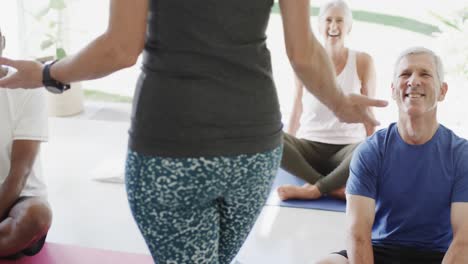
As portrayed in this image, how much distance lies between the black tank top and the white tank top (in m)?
2.30

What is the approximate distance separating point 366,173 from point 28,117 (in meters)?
1.32

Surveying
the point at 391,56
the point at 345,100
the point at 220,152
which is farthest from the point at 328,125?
the point at 391,56

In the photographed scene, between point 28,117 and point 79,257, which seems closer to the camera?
point 28,117

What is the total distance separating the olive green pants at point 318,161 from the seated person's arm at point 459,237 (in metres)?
1.26

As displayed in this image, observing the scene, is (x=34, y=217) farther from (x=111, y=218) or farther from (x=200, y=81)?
(x=200, y=81)

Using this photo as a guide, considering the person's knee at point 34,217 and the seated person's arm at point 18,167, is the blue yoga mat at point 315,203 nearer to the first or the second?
the person's knee at point 34,217

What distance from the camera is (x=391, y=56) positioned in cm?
706

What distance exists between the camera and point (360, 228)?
2.01 meters

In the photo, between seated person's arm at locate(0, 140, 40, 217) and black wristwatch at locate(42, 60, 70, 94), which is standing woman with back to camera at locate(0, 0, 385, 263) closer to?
black wristwatch at locate(42, 60, 70, 94)

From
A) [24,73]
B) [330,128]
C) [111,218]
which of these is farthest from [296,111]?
[24,73]

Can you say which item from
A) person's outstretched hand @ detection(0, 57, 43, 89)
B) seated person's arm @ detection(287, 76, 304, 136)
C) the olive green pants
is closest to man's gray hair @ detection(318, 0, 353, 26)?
seated person's arm @ detection(287, 76, 304, 136)

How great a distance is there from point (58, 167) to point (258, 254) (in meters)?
1.57

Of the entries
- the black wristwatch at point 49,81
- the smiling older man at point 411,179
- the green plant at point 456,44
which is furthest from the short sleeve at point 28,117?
the green plant at point 456,44

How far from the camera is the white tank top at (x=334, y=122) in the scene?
3.38m
